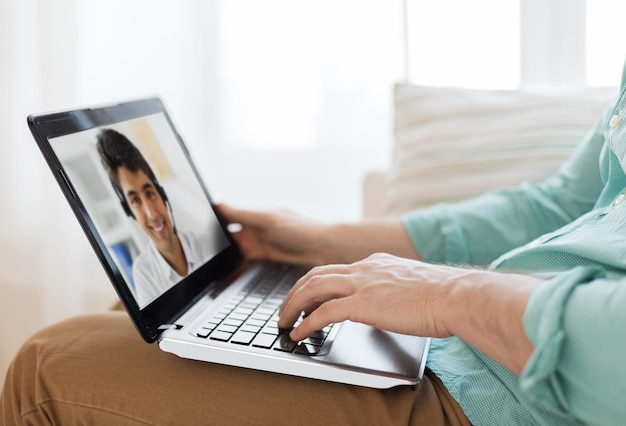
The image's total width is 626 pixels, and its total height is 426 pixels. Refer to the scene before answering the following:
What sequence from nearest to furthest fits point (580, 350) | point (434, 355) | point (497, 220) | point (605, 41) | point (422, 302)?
point (580, 350), point (422, 302), point (434, 355), point (497, 220), point (605, 41)

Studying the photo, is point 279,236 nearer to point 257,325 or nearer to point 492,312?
point 257,325

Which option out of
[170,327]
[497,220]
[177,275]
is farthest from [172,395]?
[497,220]

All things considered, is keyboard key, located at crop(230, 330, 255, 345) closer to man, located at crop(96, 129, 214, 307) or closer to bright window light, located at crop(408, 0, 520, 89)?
man, located at crop(96, 129, 214, 307)

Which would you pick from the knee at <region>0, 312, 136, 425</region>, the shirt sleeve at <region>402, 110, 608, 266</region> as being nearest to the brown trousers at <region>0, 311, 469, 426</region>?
the knee at <region>0, 312, 136, 425</region>

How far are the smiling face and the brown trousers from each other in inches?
6.2

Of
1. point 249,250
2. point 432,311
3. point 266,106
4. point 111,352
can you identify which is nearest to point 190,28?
point 266,106

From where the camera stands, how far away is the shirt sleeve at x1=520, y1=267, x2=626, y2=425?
0.53 meters

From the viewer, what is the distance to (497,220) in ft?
3.44

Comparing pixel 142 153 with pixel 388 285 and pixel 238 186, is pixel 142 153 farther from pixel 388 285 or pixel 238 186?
pixel 238 186

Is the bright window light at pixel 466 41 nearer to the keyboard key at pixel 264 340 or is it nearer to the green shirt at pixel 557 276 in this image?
the green shirt at pixel 557 276

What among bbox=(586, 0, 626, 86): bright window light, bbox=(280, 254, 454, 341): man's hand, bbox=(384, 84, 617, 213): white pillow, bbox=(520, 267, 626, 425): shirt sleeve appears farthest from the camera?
bbox=(586, 0, 626, 86): bright window light

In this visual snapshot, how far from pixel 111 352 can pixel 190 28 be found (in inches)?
50.5

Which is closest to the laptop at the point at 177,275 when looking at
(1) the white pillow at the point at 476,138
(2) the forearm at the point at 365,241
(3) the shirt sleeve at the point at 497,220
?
(2) the forearm at the point at 365,241

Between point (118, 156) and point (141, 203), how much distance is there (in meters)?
0.07
